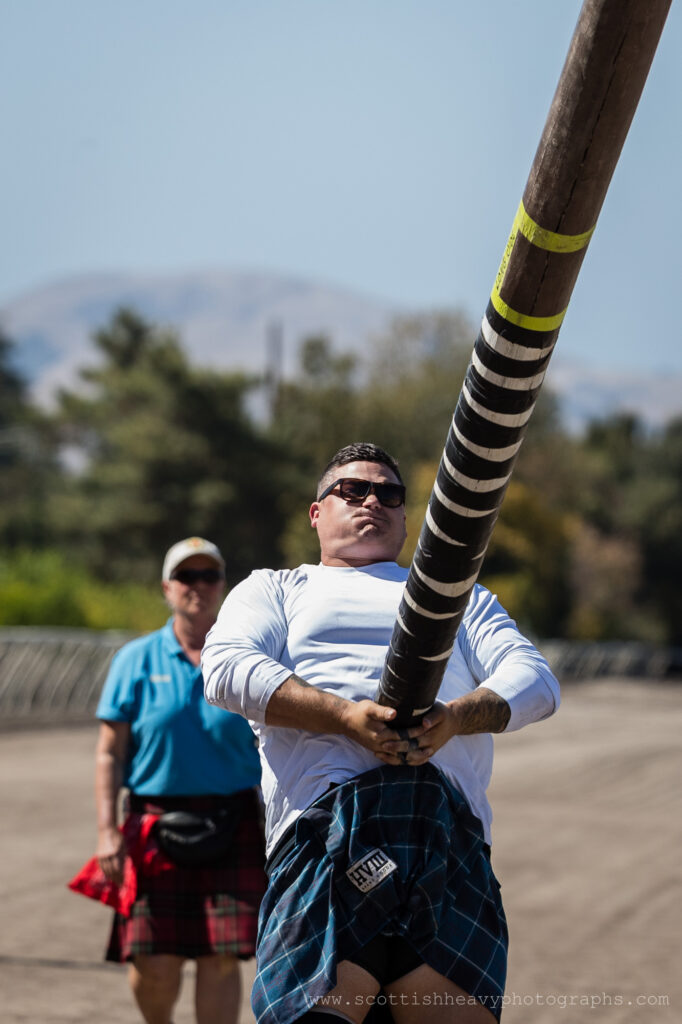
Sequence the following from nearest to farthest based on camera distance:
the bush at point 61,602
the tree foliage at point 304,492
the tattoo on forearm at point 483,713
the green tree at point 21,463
Result: the tattoo on forearm at point 483,713
the bush at point 61,602
the tree foliage at point 304,492
the green tree at point 21,463

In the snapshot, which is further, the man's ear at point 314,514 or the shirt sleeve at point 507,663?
the man's ear at point 314,514

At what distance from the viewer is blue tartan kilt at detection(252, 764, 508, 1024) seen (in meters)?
2.99

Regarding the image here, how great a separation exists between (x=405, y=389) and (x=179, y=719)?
→ 49.2 metres

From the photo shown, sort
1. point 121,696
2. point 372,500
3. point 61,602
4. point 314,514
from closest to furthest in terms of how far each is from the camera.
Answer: point 372,500 < point 314,514 < point 121,696 < point 61,602

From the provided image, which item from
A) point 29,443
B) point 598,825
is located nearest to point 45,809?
point 598,825

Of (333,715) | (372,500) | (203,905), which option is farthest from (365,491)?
(203,905)

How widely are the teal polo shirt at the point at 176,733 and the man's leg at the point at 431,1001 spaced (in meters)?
2.08

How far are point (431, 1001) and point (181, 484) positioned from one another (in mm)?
41776

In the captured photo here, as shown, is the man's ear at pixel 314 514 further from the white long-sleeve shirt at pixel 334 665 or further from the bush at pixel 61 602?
the bush at pixel 61 602

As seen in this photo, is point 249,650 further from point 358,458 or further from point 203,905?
point 203,905

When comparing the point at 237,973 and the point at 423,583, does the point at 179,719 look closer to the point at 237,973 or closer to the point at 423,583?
the point at 237,973

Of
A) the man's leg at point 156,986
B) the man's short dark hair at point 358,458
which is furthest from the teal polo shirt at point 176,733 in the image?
the man's short dark hair at point 358,458

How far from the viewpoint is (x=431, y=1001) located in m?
2.98

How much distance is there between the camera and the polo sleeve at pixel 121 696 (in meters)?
5.14
